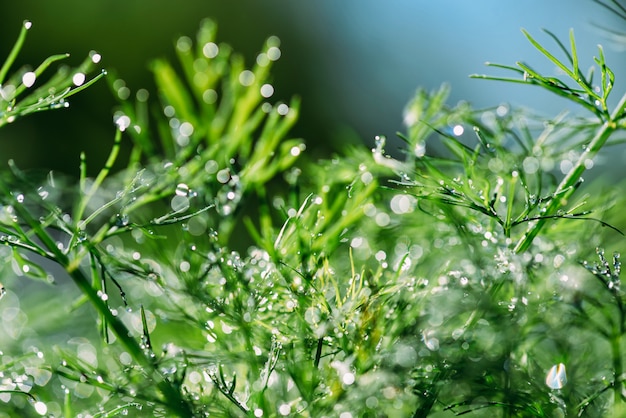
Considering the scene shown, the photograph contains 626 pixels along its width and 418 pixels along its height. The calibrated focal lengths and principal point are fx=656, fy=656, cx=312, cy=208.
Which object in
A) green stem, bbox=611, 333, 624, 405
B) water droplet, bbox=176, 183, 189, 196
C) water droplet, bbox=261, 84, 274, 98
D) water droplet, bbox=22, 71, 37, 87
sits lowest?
green stem, bbox=611, 333, 624, 405

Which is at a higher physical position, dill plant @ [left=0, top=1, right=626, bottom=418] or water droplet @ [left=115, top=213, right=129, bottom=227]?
water droplet @ [left=115, top=213, right=129, bottom=227]

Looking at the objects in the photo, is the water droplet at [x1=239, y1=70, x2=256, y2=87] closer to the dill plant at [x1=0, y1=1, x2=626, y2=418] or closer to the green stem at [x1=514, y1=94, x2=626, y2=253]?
the dill plant at [x1=0, y1=1, x2=626, y2=418]

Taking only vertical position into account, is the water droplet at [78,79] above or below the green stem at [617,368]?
above

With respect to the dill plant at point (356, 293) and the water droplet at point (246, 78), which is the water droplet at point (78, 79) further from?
the water droplet at point (246, 78)

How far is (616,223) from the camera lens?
0.36 m

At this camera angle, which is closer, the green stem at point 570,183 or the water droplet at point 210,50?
the green stem at point 570,183

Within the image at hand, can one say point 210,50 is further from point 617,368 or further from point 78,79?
point 617,368

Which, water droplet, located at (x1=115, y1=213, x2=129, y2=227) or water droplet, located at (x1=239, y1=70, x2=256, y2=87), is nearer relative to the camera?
water droplet, located at (x1=115, y1=213, x2=129, y2=227)

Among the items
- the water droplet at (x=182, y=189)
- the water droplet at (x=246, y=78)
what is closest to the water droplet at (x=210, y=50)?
the water droplet at (x=246, y=78)

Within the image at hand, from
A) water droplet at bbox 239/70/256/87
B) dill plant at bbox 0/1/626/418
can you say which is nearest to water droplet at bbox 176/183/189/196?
dill plant at bbox 0/1/626/418

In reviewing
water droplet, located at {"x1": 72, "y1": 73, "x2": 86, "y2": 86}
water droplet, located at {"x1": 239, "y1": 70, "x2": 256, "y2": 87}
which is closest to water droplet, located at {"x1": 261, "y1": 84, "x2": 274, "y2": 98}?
water droplet, located at {"x1": 239, "y1": 70, "x2": 256, "y2": 87}

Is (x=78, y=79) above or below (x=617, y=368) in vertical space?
above

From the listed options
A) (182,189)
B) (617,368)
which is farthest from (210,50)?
(617,368)

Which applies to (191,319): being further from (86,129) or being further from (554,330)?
(86,129)
